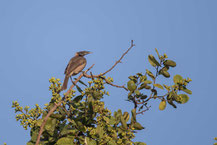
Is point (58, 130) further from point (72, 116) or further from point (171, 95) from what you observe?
point (171, 95)

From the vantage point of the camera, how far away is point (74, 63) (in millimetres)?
10773

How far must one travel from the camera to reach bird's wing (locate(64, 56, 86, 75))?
34.5ft

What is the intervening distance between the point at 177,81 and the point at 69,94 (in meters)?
2.12

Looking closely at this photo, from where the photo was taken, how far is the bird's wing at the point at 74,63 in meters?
10.5

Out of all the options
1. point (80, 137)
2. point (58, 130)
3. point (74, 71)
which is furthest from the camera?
point (74, 71)

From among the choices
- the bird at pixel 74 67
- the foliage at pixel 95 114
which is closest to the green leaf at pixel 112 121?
the foliage at pixel 95 114

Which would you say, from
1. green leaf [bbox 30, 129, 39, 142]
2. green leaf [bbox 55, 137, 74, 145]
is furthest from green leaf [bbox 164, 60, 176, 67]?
green leaf [bbox 30, 129, 39, 142]

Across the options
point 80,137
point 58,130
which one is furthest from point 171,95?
point 58,130

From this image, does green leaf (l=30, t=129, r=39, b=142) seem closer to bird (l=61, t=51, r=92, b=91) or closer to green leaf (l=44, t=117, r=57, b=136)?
green leaf (l=44, t=117, r=57, b=136)

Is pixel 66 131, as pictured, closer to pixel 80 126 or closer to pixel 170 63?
pixel 80 126

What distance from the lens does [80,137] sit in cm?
502

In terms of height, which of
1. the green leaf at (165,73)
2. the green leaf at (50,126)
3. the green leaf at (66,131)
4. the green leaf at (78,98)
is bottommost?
the green leaf at (66,131)

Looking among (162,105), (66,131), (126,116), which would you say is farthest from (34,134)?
(162,105)

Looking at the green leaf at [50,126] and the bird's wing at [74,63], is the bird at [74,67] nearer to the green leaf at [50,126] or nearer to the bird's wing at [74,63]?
the bird's wing at [74,63]
